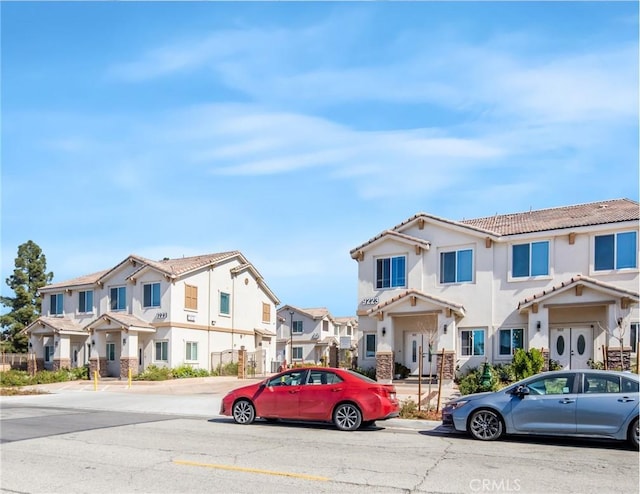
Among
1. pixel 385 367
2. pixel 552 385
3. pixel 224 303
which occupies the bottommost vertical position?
→ pixel 385 367

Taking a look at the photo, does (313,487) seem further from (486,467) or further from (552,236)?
(552,236)

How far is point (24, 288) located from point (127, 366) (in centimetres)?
2554

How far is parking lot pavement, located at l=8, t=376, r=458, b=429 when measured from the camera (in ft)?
65.4

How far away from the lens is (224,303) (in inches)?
1642

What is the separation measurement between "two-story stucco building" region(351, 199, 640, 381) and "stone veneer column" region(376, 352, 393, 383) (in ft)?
0.14

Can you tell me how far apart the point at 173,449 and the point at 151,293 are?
2757 centimetres

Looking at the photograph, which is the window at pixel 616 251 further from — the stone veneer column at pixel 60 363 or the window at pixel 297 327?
the window at pixel 297 327

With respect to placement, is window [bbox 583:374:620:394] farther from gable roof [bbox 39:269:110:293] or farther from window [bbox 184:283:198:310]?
gable roof [bbox 39:269:110:293]

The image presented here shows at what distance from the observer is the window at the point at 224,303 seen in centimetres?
4141

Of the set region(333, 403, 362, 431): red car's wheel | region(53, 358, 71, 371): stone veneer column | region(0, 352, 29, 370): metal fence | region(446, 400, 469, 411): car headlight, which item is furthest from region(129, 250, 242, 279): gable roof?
region(446, 400, 469, 411): car headlight

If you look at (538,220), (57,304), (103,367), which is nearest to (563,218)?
(538,220)

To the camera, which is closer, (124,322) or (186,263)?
(124,322)

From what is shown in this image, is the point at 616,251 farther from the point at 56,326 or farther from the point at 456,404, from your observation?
the point at 56,326

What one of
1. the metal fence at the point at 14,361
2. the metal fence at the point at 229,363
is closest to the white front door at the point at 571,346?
the metal fence at the point at 229,363
